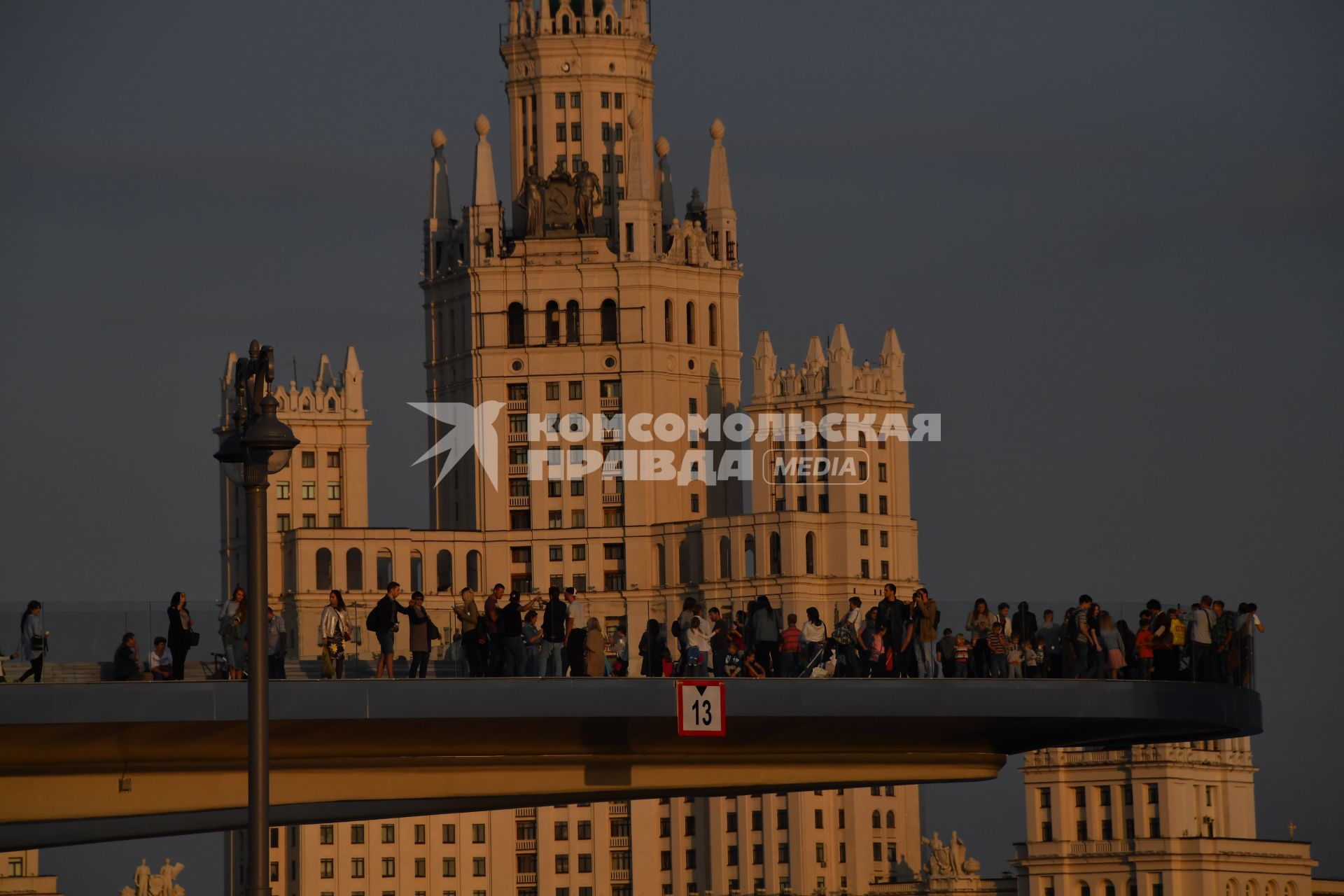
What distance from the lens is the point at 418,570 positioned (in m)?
186

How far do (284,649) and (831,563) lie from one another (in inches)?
5387

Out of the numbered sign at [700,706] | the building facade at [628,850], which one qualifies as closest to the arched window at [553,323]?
the building facade at [628,850]

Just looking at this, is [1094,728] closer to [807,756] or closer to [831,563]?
[807,756]

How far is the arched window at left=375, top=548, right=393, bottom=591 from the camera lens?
184 m

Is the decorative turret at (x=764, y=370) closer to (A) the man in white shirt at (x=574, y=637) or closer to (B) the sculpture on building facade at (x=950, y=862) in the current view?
(B) the sculpture on building facade at (x=950, y=862)

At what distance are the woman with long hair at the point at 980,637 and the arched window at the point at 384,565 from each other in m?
129

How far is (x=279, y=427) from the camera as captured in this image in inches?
1469

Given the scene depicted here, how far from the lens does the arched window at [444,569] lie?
188 m

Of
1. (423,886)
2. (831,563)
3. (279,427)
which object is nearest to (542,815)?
(423,886)

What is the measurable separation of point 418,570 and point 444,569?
8.03 ft

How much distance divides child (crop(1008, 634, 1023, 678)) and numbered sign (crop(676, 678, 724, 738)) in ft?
18.4

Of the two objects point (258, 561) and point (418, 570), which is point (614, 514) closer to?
point (418, 570)

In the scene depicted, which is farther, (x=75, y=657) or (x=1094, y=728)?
(x=1094, y=728)

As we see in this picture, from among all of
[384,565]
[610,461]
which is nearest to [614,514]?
[610,461]
